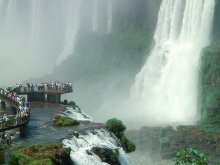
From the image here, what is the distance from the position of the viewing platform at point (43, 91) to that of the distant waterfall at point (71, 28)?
74.0 metres

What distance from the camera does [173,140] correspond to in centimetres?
6038

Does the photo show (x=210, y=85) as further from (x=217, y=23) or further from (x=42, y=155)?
(x=42, y=155)

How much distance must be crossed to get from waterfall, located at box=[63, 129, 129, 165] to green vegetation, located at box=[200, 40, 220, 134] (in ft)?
105

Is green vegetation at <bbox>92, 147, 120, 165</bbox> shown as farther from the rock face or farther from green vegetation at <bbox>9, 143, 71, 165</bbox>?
the rock face

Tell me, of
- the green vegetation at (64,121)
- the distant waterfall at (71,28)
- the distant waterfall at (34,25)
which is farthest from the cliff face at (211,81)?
the distant waterfall at (34,25)

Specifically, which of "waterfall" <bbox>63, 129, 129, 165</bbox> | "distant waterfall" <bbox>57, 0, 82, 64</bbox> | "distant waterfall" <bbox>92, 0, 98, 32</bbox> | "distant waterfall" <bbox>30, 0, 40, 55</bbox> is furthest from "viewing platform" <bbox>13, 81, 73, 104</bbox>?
"distant waterfall" <bbox>30, 0, 40, 55</bbox>

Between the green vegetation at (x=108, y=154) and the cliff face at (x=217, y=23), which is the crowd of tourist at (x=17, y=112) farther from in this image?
the cliff face at (x=217, y=23)

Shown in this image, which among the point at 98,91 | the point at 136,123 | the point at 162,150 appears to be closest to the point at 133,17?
the point at 98,91

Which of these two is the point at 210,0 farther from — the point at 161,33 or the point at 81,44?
the point at 81,44

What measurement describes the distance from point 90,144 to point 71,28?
104088 mm

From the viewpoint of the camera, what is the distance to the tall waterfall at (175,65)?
7962 cm

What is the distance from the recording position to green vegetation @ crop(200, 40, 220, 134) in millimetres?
68256

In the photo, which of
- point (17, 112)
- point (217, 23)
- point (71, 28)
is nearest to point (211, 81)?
point (217, 23)

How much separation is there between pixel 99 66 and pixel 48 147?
8814cm
